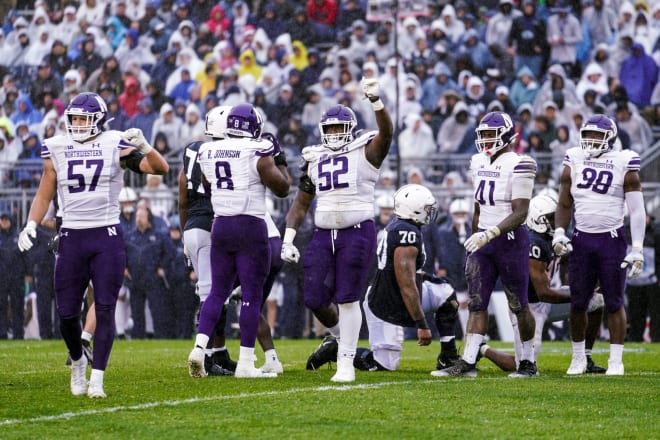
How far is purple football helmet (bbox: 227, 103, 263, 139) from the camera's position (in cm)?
797

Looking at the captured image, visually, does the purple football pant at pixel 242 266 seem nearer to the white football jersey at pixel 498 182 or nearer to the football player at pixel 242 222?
the football player at pixel 242 222

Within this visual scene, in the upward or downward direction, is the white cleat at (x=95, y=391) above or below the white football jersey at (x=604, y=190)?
below

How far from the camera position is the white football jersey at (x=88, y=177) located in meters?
6.90

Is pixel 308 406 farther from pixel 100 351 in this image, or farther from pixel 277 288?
pixel 277 288

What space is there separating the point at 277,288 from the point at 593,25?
21.4 ft

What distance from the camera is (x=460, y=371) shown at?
329 inches

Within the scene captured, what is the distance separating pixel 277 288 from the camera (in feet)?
51.2

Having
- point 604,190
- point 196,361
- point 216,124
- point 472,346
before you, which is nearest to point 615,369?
point 472,346

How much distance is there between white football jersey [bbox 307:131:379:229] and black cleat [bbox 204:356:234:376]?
1.26m

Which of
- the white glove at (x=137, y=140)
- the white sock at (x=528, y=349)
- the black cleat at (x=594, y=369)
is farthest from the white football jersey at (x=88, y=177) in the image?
the black cleat at (x=594, y=369)

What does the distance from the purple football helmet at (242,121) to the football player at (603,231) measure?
2331 millimetres

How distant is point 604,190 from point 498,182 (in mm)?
973

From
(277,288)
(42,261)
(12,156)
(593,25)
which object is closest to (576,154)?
(277,288)

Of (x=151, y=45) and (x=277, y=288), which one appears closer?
(x=277, y=288)
